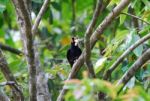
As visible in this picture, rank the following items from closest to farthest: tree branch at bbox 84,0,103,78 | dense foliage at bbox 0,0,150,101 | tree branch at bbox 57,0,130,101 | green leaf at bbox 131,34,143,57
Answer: dense foliage at bbox 0,0,150,101, tree branch at bbox 84,0,103,78, tree branch at bbox 57,0,130,101, green leaf at bbox 131,34,143,57

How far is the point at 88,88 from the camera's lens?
1.81 m

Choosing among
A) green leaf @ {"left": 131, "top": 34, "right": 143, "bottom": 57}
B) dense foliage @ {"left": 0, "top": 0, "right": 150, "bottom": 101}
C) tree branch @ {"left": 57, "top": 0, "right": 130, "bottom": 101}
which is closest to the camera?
dense foliage @ {"left": 0, "top": 0, "right": 150, "bottom": 101}

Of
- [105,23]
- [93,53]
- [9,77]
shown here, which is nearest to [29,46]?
[9,77]

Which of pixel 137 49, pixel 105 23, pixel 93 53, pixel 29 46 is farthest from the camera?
pixel 93 53

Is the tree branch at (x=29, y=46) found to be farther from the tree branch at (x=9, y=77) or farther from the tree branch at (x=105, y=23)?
the tree branch at (x=105, y=23)

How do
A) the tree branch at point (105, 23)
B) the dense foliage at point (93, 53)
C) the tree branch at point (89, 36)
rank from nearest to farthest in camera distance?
the dense foliage at point (93, 53) → the tree branch at point (89, 36) → the tree branch at point (105, 23)

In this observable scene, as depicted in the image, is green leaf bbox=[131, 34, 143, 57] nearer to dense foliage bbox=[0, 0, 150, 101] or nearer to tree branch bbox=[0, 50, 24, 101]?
dense foliage bbox=[0, 0, 150, 101]

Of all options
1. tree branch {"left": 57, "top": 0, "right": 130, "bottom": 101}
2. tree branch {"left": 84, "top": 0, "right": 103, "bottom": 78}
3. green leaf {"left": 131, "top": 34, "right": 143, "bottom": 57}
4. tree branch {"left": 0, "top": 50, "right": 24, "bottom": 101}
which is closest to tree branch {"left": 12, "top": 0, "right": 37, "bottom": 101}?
tree branch {"left": 0, "top": 50, "right": 24, "bottom": 101}

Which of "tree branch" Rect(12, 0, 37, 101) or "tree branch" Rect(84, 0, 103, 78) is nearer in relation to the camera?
"tree branch" Rect(84, 0, 103, 78)

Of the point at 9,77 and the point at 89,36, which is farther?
the point at 9,77

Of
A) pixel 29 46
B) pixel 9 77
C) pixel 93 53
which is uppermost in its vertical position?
pixel 29 46

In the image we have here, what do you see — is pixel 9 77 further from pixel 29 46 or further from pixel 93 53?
pixel 93 53

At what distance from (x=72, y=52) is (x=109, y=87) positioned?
2.08 metres

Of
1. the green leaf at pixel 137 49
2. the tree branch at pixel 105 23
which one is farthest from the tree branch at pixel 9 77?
the green leaf at pixel 137 49
